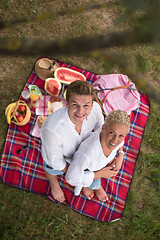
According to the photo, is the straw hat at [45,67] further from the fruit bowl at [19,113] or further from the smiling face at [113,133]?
the smiling face at [113,133]

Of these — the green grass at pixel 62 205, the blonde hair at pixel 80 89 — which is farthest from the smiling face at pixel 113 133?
the green grass at pixel 62 205

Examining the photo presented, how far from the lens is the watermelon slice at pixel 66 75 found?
3.01 meters

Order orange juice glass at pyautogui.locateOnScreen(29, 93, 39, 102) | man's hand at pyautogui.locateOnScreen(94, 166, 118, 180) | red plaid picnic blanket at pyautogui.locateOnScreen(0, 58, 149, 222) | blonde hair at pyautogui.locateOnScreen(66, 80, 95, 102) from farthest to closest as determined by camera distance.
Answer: orange juice glass at pyautogui.locateOnScreen(29, 93, 39, 102) → red plaid picnic blanket at pyautogui.locateOnScreen(0, 58, 149, 222) → man's hand at pyautogui.locateOnScreen(94, 166, 118, 180) → blonde hair at pyautogui.locateOnScreen(66, 80, 95, 102)

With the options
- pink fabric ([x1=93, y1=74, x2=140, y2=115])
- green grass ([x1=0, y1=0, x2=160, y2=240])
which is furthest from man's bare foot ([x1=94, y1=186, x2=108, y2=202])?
pink fabric ([x1=93, y1=74, x2=140, y2=115])

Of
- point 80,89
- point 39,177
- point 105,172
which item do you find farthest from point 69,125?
point 39,177

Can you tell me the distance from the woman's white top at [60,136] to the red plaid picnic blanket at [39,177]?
88cm

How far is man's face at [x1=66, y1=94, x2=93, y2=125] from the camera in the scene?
1.70m

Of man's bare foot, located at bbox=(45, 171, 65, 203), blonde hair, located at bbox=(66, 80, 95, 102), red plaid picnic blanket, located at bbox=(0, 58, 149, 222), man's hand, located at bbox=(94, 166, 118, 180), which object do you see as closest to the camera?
blonde hair, located at bbox=(66, 80, 95, 102)

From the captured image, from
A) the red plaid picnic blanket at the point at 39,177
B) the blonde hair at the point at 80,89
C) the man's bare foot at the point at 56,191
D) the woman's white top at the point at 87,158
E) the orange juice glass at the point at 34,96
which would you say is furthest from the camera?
the orange juice glass at the point at 34,96

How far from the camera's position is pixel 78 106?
1.72 meters

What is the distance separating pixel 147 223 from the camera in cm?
285

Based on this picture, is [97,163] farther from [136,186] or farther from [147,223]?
[147,223]

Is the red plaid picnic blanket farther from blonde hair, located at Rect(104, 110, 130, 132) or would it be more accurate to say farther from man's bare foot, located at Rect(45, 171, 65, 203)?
blonde hair, located at Rect(104, 110, 130, 132)

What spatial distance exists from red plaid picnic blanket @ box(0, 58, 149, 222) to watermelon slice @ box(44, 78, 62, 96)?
0.40 m
